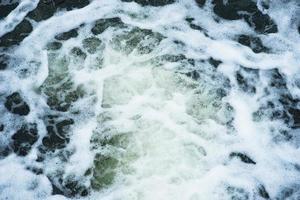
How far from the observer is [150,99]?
4.99 meters

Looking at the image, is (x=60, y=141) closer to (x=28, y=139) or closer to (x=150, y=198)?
(x=28, y=139)

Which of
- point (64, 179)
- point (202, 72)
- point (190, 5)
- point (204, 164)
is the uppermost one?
point (190, 5)

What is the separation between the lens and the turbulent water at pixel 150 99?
438 cm

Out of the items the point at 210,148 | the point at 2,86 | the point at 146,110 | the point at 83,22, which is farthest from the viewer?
the point at 83,22

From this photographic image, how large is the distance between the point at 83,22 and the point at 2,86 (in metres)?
1.63

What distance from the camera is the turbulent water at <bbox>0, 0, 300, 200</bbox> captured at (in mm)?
4383

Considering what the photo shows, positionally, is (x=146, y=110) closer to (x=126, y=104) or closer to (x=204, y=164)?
(x=126, y=104)

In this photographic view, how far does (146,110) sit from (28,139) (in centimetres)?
161

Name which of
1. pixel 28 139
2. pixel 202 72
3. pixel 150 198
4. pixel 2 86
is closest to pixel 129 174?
pixel 150 198

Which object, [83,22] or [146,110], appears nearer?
[146,110]

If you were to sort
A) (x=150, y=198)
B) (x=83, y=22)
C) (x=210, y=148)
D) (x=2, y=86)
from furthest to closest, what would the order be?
(x=83, y=22) < (x=2, y=86) < (x=210, y=148) < (x=150, y=198)

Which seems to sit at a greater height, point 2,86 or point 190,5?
point 190,5

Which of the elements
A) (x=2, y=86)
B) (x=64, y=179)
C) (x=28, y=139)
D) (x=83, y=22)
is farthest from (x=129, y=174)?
(x=83, y=22)

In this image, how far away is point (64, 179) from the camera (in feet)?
14.5
